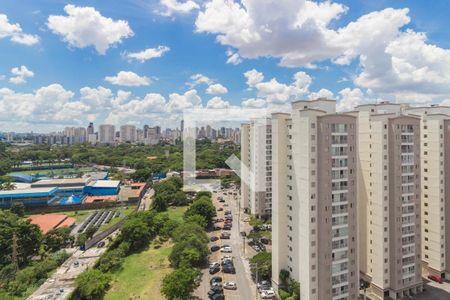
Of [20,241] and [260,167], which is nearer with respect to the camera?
[20,241]

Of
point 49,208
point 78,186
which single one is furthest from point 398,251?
point 78,186

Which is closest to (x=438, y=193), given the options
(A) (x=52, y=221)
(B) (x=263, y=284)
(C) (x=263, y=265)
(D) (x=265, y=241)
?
(C) (x=263, y=265)

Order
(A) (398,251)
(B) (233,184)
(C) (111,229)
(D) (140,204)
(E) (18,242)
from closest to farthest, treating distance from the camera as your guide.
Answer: (A) (398,251) < (E) (18,242) < (C) (111,229) < (D) (140,204) < (B) (233,184)

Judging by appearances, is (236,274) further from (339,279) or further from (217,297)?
(339,279)

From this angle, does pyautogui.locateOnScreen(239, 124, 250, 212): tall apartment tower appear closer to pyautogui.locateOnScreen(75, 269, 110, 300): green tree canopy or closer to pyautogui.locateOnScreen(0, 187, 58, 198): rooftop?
pyautogui.locateOnScreen(75, 269, 110, 300): green tree canopy

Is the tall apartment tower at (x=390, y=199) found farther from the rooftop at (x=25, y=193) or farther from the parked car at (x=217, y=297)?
the rooftop at (x=25, y=193)

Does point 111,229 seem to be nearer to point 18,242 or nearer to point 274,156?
point 18,242

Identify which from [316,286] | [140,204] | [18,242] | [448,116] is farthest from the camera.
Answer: [140,204]
